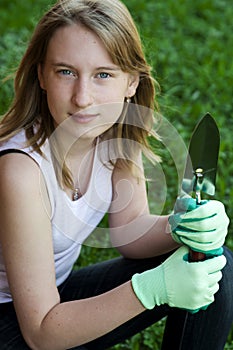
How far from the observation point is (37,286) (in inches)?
67.0

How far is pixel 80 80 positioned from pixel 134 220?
1.71 ft

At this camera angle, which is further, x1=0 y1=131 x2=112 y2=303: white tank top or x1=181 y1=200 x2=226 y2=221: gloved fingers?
A: x1=0 y1=131 x2=112 y2=303: white tank top

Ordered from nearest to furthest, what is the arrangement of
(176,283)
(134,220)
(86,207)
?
(176,283)
(86,207)
(134,220)

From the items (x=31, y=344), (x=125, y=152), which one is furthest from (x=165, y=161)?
(x=31, y=344)

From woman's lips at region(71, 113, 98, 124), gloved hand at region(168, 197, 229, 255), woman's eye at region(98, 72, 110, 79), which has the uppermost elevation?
woman's eye at region(98, 72, 110, 79)

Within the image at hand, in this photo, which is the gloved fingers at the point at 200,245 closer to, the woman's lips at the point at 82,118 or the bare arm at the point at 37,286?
the bare arm at the point at 37,286

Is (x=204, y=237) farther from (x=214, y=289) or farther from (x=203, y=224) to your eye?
(x=214, y=289)

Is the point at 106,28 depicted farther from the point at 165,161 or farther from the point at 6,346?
the point at 165,161

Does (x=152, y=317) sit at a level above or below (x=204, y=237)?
below

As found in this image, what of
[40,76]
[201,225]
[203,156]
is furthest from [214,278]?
[40,76]

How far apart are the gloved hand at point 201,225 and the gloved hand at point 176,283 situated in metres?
0.04

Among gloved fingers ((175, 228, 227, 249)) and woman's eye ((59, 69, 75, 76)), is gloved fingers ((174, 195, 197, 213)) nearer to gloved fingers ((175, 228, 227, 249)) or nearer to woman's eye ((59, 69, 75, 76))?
gloved fingers ((175, 228, 227, 249))

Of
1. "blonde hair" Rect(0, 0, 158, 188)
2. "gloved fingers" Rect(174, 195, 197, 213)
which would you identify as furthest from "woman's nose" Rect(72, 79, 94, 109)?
"gloved fingers" Rect(174, 195, 197, 213)

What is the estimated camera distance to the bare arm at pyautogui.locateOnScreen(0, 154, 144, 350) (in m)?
1.70
